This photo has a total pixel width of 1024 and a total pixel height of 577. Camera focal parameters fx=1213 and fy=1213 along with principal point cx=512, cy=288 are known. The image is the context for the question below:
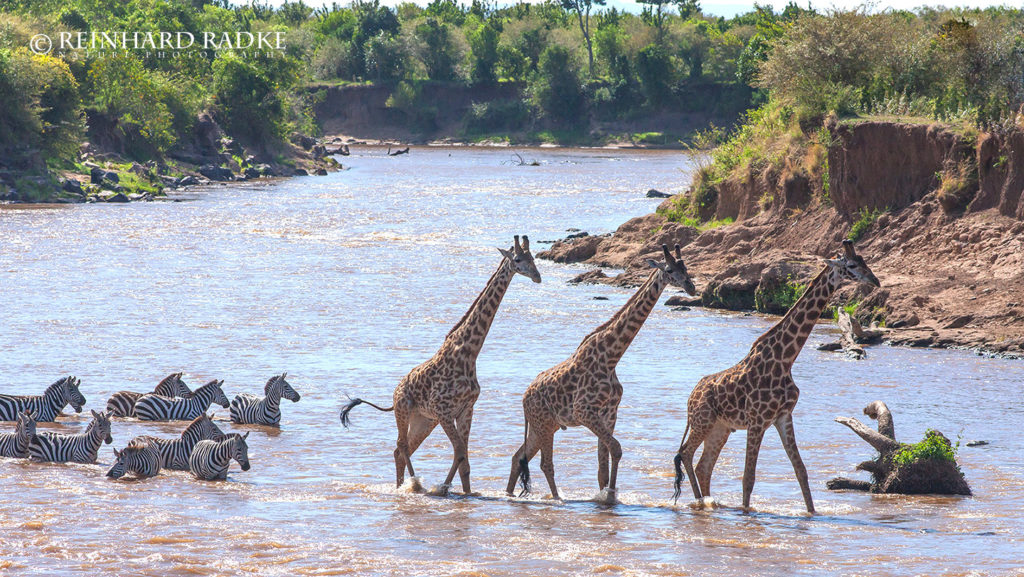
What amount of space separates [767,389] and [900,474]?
6.93 ft

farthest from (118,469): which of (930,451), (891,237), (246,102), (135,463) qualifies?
(246,102)

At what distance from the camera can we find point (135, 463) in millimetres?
11461

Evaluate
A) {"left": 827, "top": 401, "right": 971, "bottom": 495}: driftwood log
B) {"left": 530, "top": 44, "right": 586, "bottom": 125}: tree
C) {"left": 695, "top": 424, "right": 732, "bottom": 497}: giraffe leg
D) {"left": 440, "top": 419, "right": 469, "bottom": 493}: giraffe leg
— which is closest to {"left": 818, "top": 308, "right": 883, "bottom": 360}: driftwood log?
{"left": 827, "top": 401, "right": 971, "bottom": 495}: driftwood log

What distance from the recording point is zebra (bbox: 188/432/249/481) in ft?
37.6

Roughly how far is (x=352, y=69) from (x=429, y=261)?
3423 inches

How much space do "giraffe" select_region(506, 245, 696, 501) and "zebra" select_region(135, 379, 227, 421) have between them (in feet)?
17.1

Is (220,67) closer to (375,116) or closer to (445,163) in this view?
(445,163)

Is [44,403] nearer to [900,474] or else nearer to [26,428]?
[26,428]

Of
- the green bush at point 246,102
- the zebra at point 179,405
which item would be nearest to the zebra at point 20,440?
the zebra at point 179,405

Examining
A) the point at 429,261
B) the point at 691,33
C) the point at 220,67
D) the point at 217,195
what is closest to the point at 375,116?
the point at 691,33

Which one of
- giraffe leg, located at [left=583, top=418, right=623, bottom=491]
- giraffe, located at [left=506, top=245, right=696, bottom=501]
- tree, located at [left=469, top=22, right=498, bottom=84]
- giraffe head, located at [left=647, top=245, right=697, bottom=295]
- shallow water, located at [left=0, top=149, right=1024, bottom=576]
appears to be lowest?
shallow water, located at [left=0, top=149, right=1024, bottom=576]

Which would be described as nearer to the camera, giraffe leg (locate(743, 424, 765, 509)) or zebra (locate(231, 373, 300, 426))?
giraffe leg (locate(743, 424, 765, 509))

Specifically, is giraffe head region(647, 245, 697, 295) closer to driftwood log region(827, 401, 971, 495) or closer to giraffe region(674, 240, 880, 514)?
giraffe region(674, 240, 880, 514)

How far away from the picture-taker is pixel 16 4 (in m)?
93.7
